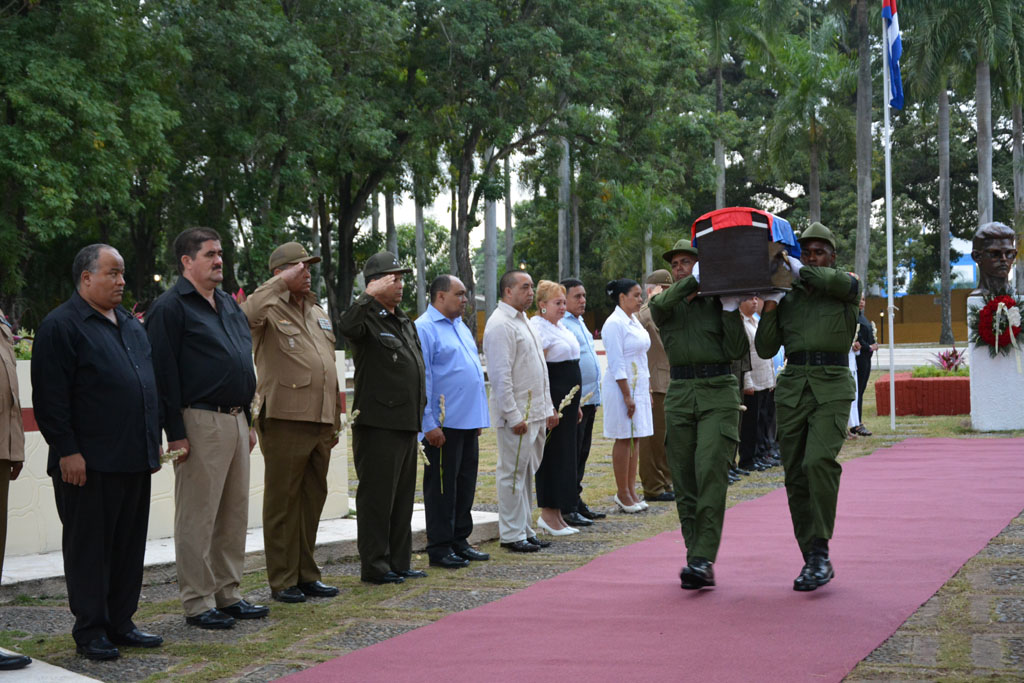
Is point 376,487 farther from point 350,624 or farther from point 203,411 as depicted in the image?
point 203,411

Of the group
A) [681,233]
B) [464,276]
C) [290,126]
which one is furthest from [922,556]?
[681,233]

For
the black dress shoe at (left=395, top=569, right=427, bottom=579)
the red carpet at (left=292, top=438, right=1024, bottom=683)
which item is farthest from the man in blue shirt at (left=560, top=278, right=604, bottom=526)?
the black dress shoe at (left=395, top=569, right=427, bottom=579)

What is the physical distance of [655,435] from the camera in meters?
10.4

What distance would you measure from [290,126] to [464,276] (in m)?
6.67

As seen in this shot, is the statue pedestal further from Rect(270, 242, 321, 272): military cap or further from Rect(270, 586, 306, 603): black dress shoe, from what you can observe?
Rect(270, 586, 306, 603): black dress shoe

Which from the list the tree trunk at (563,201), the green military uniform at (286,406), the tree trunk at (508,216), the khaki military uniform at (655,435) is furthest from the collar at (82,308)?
the tree trunk at (563,201)

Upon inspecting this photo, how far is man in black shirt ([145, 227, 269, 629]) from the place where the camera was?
563 cm

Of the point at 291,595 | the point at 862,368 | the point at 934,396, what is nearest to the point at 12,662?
the point at 291,595

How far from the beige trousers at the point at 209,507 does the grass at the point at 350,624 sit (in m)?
0.23

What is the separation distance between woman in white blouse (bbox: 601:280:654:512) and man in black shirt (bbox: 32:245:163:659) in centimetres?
455

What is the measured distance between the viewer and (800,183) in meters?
53.6

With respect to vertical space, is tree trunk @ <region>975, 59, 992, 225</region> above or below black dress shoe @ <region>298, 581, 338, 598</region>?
above

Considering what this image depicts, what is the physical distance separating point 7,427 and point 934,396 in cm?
1476

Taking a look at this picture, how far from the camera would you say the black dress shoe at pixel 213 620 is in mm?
5672
